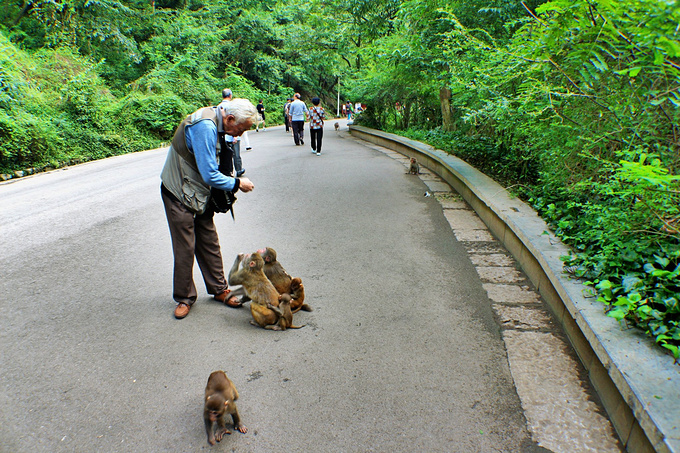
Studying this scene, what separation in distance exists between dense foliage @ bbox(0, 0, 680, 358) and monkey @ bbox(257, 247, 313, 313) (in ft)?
8.08

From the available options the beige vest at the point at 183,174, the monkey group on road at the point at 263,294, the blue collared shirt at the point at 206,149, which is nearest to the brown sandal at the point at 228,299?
the monkey group on road at the point at 263,294

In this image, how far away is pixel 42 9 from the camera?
2006 centimetres

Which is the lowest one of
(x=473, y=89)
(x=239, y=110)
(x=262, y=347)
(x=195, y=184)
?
(x=262, y=347)

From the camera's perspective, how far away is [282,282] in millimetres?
4156

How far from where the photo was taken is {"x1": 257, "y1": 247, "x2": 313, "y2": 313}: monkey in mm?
4141

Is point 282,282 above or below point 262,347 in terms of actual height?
above

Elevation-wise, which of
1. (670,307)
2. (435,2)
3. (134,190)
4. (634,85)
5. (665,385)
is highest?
(435,2)

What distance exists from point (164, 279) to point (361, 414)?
9.86 ft

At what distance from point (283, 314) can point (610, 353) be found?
243 centimetres

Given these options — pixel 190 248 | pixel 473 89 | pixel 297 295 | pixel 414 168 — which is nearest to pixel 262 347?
pixel 297 295

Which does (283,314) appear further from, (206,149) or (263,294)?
(206,149)

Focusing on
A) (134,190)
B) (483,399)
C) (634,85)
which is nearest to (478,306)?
(483,399)

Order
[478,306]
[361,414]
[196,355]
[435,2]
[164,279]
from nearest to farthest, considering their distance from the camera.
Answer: [361,414] < [196,355] < [478,306] < [164,279] < [435,2]

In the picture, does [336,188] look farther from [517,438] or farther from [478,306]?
[517,438]
